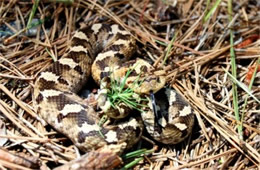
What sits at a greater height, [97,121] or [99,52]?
[99,52]

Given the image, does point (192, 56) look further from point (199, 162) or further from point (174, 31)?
point (199, 162)

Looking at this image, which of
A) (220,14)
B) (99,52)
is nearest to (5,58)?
(99,52)

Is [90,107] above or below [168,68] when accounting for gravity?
below

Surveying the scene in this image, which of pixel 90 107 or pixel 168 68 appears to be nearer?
pixel 90 107
